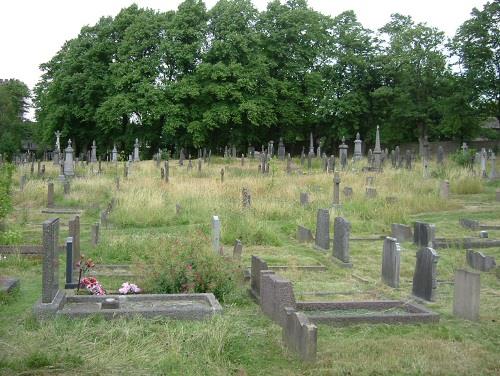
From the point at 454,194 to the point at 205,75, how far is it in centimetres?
2640

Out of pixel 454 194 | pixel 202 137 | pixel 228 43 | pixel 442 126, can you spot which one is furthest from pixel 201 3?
pixel 454 194

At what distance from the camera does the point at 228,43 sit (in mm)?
46594

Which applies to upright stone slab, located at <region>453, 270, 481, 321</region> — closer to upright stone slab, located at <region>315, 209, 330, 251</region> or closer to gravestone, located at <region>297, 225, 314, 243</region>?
upright stone slab, located at <region>315, 209, 330, 251</region>

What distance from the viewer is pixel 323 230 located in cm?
1322

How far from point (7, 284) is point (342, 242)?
6.17m

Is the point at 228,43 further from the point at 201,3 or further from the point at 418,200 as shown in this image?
the point at 418,200

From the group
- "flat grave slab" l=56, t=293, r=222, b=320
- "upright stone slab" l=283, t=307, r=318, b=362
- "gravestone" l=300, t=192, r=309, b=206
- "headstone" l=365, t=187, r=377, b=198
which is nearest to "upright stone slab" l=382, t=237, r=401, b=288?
"flat grave slab" l=56, t=293, r=222, b=320

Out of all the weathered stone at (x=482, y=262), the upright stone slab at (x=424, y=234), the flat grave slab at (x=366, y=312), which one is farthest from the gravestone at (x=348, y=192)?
the flat grave slab at (x=366, y=312)

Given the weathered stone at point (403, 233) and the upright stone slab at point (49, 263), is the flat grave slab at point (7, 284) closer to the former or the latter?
the upright stone slab at point (49, 263)

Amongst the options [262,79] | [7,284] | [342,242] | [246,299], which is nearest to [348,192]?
[342,242]

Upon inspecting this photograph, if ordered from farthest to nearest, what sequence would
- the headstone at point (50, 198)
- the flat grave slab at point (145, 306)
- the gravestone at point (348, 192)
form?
the gravestone at point (348, 192) < the headstone at point (50, 198) < the flat grave slab at point (145, 306)

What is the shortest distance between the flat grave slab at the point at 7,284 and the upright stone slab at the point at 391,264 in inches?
231

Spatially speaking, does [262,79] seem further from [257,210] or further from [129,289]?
[129,289]

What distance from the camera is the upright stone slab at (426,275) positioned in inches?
344
